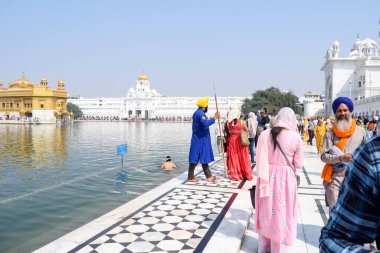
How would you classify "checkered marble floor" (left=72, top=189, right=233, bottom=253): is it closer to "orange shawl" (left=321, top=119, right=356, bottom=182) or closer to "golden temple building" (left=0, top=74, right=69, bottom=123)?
"orange shawl" (left=321, top=119, right=356, bottom=182)

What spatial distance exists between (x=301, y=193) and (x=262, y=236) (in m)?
3.04

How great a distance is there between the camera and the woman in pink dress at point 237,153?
7.15 meters

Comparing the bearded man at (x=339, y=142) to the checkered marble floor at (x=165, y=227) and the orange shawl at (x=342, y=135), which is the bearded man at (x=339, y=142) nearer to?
the orange shawl at (x=342, y=135)

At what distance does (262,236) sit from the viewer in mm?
3299

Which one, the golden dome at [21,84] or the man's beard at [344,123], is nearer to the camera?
the man's beard at [344,123]

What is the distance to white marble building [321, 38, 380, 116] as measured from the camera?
46.4 meters

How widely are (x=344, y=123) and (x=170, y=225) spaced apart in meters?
2.36

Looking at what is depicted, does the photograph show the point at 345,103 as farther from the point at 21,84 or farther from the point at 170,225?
the point at 21,84

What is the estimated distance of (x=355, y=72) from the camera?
5253 centimetres

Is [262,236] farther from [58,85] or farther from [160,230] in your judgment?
[58,85]

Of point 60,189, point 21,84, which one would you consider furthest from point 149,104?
point 60,189

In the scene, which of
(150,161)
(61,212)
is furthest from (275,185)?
(150,161)

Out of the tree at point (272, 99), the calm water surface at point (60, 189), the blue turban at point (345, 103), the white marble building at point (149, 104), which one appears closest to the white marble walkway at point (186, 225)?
the calm water surface at point (60, 189)

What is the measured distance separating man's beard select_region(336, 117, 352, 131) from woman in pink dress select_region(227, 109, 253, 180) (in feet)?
12.3
